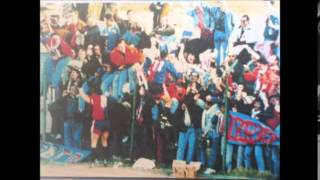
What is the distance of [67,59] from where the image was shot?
7.58 feet

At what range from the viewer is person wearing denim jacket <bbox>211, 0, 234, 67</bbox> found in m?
2.26

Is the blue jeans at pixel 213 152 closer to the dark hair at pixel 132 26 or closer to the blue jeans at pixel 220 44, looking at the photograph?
the blue jeans at pixel 220 44

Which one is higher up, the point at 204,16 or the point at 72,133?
the point at 204,16

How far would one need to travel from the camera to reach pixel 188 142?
226 cm

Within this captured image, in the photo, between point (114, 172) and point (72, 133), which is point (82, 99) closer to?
point (72, 133)

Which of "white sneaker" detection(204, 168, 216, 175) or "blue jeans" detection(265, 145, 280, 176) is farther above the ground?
"blue jeans" detection(265, 145, 280, 176)

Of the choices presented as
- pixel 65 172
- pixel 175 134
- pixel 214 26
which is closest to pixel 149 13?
pixel 214 26

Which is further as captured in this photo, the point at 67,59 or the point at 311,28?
the point at 67,59

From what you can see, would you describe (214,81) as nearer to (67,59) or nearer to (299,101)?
(67,59)

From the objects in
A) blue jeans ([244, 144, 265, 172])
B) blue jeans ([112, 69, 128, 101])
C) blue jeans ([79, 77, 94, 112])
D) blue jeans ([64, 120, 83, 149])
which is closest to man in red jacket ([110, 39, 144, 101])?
blue jeans ([112, 69, 128, 101])

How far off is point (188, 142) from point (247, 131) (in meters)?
0.32

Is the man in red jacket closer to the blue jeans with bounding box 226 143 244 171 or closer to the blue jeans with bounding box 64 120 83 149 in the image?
the blue jeans with bounding box 64 120 83 149

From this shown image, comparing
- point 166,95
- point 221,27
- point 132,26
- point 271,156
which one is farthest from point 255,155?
point 132,26
